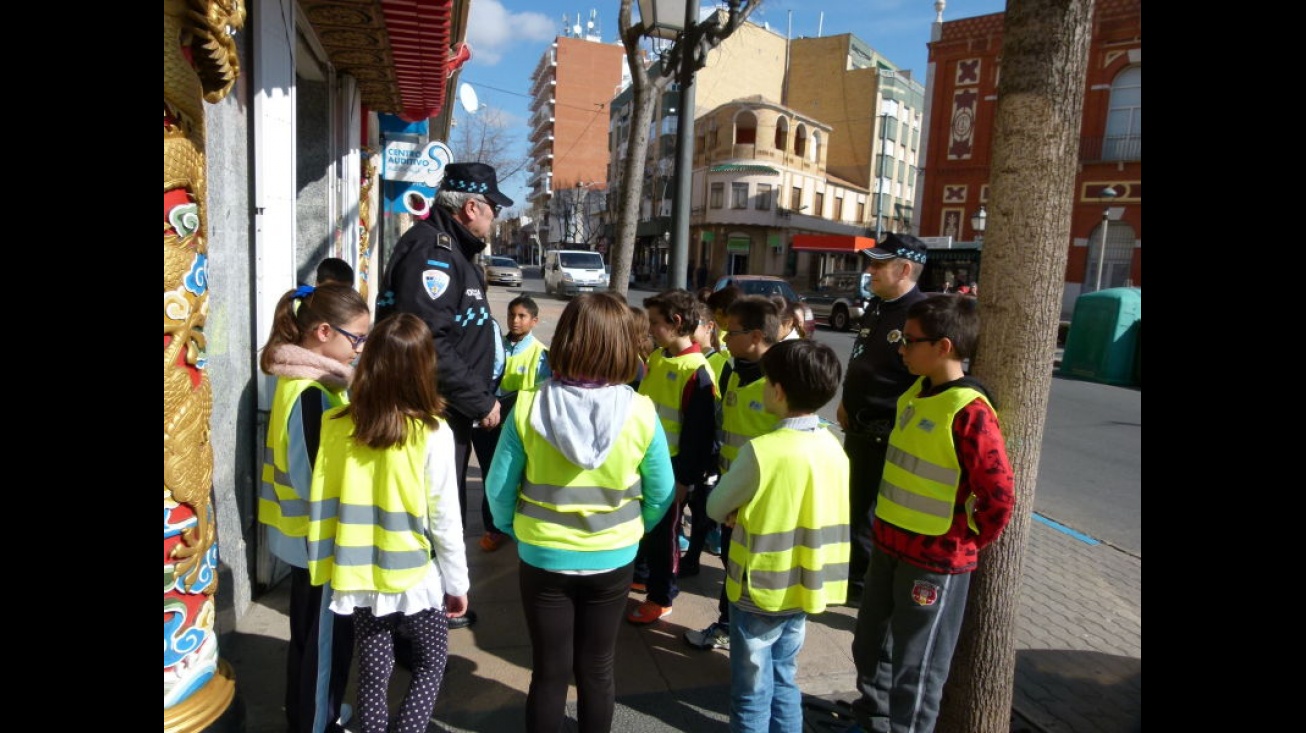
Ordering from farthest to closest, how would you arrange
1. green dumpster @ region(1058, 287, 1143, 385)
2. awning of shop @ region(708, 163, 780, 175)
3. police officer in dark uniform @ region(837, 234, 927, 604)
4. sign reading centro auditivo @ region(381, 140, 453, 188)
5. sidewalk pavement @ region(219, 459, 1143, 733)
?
awning of shop @ region(708, 163, 780, 175), green dumpster @ region(1058, 287, 1143, 385), sign reading centro auditivo @ region(381, 140, 453, 188), police officer in dark uniform @ region(837, 234, 927, 604), sidewalk pavement @ region(219, 459, 1143, 733)

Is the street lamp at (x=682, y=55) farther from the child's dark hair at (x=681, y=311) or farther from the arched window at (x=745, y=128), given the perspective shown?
the arched window at (x=745, y=128)

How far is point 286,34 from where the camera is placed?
13.4 feet

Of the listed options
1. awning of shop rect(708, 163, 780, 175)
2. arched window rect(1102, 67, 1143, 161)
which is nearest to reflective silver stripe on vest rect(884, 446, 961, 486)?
arched window rect(1102, 67, 1143, 161)

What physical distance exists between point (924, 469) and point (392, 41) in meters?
4.58

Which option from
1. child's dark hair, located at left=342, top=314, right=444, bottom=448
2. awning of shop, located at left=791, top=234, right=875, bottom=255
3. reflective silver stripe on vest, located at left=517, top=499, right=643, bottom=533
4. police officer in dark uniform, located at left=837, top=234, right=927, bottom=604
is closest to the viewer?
child's dark hair, located at left=342, top=314, right=444, bottom=448

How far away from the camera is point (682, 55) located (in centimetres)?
608

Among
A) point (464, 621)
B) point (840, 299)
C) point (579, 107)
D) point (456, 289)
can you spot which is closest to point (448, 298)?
point (456, 289)

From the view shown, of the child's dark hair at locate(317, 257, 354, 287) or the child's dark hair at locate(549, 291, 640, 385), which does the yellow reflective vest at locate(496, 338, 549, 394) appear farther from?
the child's dark hair at locate(549, 291, 640, 385)

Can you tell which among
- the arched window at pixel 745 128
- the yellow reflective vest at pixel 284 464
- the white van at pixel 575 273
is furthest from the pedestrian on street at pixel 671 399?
the arched window at pixel 745 128

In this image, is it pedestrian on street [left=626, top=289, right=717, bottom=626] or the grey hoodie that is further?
pedestrian on street [left=626, top=289, right=717, bottom=626]

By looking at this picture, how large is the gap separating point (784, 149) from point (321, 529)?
44985 mm

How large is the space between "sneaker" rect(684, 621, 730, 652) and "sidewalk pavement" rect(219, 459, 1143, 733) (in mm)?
33

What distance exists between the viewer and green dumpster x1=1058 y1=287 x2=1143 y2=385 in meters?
13.5
